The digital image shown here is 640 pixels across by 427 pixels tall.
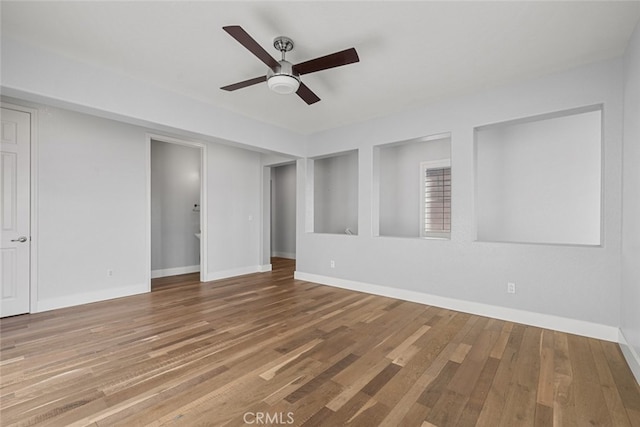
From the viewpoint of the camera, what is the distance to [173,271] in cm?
587

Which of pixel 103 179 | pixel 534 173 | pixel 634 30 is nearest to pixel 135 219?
pixel 103 179

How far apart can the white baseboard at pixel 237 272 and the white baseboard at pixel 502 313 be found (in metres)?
2.08

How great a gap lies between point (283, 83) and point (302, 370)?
2.33 meters

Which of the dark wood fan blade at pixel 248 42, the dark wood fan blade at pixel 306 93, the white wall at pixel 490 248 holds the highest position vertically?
the dark wood fan blade at pixel 248 42

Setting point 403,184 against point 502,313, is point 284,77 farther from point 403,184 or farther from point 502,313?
point 403,184

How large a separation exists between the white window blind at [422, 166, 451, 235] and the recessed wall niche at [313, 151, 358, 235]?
4.91ft

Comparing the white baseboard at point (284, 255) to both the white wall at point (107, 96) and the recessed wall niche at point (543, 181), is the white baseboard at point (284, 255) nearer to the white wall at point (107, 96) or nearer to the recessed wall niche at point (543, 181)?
the white wall at point (107, 96)

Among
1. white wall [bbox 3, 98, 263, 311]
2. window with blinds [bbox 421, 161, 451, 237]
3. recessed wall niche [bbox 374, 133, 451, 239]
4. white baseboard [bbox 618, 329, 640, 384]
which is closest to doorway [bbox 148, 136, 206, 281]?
white wall [bbox 3, 98, 263, 311]

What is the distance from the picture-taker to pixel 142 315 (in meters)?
3.43

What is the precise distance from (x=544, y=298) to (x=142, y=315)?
4458 mm

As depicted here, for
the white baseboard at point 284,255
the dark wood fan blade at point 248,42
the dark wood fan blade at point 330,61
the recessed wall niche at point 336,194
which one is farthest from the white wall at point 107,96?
the white baseboard at point 284,255

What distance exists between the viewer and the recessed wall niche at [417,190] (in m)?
5.57

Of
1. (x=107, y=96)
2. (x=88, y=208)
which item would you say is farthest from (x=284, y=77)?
(x=88, y=208)

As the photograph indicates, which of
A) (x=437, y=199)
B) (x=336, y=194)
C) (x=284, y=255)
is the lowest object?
(x=284, y=255)
